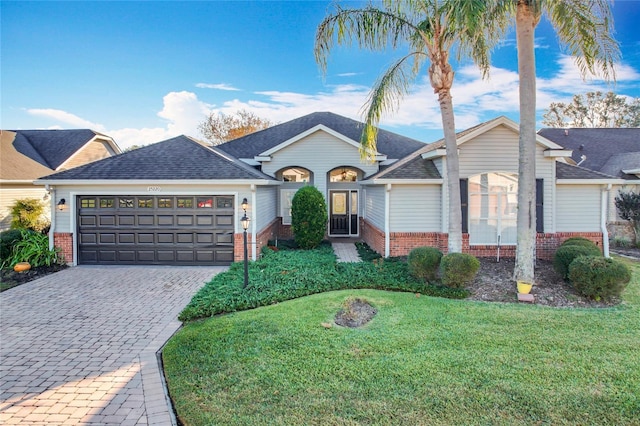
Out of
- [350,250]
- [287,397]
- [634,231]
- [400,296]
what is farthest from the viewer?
[634,231]

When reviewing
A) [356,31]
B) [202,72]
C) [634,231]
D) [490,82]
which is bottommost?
[634,231]

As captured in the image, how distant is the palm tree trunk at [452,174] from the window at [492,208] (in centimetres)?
230

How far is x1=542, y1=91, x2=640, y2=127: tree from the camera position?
108 ft

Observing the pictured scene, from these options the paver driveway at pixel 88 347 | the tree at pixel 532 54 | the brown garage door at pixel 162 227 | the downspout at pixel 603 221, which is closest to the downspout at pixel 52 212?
the brown garage door at pixel 162 227

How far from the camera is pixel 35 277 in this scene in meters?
9.70

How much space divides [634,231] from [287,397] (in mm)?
17931

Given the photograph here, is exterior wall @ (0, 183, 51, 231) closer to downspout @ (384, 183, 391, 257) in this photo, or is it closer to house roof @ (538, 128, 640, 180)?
downspout @ (384, 183, 391, 257)

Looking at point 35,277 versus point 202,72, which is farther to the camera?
point 202,72

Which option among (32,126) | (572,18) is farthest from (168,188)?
(32,126)

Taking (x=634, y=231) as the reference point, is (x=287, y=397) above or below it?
below

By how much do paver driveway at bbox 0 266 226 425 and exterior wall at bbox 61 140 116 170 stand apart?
12595 mm

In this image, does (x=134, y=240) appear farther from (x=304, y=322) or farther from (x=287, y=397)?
(x=287, y=397)

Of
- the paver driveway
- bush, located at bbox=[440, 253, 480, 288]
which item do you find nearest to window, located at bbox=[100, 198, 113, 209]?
the paver driveway

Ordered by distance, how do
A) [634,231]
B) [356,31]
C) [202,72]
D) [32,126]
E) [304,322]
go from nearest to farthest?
[304,322] → [356,31] → [634,231] → [202,72] → [32,126]
